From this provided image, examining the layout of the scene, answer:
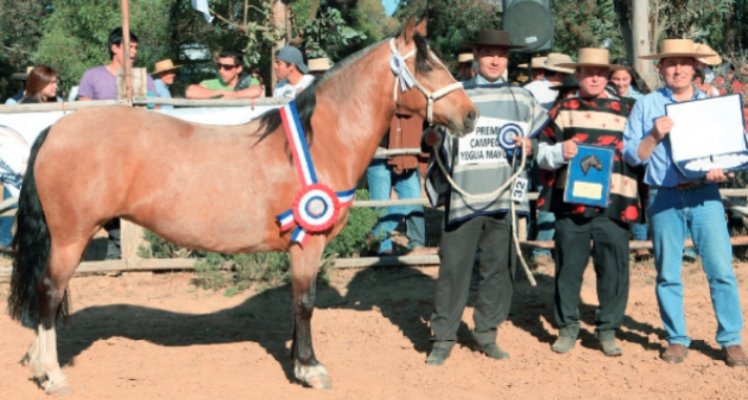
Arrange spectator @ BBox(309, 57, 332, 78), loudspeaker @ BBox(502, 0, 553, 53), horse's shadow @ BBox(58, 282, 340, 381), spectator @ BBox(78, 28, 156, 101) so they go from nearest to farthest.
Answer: horse's shadow @ BBox(58, 282, 340, 381) → spectator @ BBox(78, 28, 156, 101) → spectator @ BBox(309, 57, 332, 78) → loudspeaker @ BBox(502, 0, 553, 53)

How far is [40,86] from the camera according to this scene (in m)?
9.18

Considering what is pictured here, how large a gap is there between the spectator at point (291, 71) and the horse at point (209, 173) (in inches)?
134

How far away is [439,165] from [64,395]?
9.04ft

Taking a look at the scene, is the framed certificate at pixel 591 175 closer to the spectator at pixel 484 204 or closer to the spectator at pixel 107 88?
the spectator at pixel 484 204

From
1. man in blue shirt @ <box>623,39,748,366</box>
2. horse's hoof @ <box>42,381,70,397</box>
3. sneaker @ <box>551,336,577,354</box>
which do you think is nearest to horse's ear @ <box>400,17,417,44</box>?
man in blue shirt @ <box>623,39,748,366</box>

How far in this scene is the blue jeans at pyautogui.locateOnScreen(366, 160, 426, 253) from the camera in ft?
30.6

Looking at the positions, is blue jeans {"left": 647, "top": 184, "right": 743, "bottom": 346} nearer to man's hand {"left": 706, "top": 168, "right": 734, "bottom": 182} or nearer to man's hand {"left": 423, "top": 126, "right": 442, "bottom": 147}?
man's hand {"left": 706, "top": 168, "right": 734, "bottom": 182}

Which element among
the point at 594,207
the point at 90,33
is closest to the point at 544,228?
the point at 594,207

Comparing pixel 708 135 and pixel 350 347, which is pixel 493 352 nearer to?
pixel 350 347

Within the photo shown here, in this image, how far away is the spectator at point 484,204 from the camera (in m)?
6.20

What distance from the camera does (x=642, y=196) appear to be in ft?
21.8

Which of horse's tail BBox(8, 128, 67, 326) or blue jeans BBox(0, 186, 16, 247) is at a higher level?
horse's tail BBox(8, 128, 67, 326)

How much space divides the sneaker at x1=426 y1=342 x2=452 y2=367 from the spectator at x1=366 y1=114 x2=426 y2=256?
9.24 feet

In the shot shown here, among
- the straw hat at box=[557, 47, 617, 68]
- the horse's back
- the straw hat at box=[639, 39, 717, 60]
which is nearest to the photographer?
the horse's back
